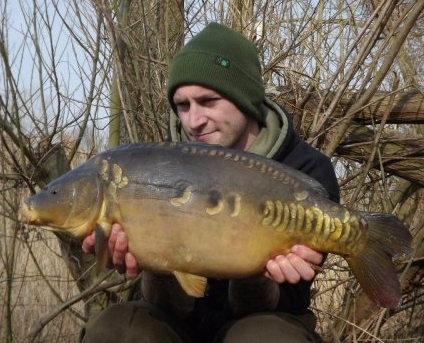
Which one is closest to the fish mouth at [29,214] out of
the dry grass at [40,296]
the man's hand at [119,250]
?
the man's hand at [119,250]

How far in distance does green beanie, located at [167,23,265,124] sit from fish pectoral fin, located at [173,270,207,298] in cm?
64

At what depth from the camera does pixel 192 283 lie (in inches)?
75.4

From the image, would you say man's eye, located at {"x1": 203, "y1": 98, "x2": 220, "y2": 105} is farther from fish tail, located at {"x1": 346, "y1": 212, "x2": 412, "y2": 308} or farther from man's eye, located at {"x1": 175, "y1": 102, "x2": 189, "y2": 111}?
fish tail, located at {"x1": 346, "y1": 212, "x2": 412, "y2": 308}

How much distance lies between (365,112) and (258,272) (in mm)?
2044

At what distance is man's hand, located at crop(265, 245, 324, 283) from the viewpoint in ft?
6.33

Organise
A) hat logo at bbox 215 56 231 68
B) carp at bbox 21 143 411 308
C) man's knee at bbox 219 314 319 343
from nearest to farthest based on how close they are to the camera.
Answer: carp at bbox 21 143 411 308 < man's knee at bbox 219 314 319 343 < hat logo at bbox 215 56 231 68

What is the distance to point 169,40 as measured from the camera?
3590mm

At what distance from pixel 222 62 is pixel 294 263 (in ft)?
2.41

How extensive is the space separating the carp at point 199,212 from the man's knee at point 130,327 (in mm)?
338

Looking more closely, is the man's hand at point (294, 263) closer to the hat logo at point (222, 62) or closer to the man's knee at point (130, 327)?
the man's knee at point (130, 327)

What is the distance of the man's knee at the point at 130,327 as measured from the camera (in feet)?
7.27

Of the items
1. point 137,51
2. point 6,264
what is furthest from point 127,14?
point 6,264

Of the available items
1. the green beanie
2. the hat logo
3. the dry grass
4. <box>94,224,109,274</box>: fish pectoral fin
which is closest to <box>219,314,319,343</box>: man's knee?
<box>94,224,109,274</box>: fish pectoral fin

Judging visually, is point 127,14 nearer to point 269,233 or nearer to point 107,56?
point 107,56
